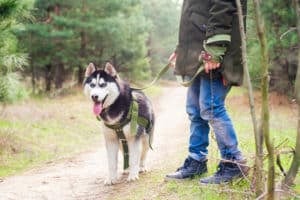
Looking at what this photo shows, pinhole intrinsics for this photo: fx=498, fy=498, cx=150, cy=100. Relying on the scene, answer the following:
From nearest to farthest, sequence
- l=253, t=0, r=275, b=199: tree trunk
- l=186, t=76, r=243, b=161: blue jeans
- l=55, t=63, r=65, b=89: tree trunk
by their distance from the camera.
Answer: l=253, t=0, r=275, b=199: tree trunk
l=186, t=76, r=243, b=161: blue jeans
l=55, t=63, r=65, b=89: tree trunk

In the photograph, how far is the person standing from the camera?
4066 mm

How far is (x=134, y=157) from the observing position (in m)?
5.28

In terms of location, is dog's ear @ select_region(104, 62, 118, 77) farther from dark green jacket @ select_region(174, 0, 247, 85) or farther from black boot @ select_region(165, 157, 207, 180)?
black boot @ select_region(165, 157, 207, 180)

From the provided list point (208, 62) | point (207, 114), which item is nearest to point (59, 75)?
point (207, 114)

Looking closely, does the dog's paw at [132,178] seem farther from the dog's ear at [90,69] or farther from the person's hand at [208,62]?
the person's hand at [208,62]

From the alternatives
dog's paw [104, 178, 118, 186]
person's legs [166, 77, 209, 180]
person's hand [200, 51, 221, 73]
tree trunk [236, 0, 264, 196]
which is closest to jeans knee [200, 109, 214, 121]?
person's legs [166, 77, 209, 180]

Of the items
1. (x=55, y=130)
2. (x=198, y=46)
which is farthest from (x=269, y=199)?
→ (x=55, y=130)

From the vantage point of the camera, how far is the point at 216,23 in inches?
159

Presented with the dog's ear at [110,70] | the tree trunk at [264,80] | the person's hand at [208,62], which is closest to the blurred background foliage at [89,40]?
the dog's ear at [110,70]

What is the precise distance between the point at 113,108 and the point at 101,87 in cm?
25

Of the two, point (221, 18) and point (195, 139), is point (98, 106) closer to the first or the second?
point (195, 139)

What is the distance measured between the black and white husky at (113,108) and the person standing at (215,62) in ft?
2.76

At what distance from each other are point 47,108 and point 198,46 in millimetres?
9919

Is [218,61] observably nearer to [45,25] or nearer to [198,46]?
[198,46]
